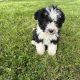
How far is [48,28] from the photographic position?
6969 millimetres

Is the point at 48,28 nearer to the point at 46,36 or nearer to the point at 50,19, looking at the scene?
the point at 50,19

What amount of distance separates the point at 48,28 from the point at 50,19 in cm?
28

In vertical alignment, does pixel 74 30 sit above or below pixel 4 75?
above

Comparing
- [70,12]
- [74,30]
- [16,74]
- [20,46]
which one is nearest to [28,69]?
[16,74]

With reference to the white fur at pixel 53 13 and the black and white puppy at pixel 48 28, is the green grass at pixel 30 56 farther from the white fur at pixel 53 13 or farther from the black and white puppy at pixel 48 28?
the white fur at pixel 53 13

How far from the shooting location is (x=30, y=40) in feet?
28.3

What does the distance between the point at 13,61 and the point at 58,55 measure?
118 centimetres

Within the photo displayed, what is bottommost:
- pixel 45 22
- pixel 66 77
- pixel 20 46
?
pixel 66 77

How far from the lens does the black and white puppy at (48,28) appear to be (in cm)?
712

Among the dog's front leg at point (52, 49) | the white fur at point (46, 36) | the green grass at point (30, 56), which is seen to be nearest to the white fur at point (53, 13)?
the white fur at point (46, 36)

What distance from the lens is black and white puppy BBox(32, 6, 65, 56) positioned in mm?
7121

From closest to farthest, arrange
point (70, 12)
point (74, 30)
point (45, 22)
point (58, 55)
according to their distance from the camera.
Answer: point (45, 22) → point (58, 55) → point (74, 30) → point (70, 12)

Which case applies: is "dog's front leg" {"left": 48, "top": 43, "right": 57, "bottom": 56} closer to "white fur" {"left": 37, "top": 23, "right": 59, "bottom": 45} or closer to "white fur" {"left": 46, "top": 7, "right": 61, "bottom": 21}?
"white fur" {"left": 37, "top": 23, "right": 59, "bottom": 45}

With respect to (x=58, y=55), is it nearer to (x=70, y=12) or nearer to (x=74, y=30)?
(x=74, y=30)
